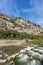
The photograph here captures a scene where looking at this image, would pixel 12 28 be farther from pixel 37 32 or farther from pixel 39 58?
pixel 39 58

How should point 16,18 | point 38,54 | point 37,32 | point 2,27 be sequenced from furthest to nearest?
point 16,18 → point 37,32 → point 2,27 → point 38,54

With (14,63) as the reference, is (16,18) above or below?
above

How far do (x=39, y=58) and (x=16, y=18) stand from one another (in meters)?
137

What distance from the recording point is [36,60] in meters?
28.4

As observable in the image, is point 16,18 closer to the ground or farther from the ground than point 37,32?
farther from the ground

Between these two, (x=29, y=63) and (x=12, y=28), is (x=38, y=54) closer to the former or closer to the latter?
(x=29, y=63)

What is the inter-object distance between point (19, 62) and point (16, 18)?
13789cm

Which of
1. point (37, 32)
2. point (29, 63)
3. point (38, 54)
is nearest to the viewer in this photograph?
point (29, 63)

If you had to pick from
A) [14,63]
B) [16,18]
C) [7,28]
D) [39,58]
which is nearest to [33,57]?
[39,58]

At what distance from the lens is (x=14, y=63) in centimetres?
2848

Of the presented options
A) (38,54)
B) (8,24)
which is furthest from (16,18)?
(38,54)

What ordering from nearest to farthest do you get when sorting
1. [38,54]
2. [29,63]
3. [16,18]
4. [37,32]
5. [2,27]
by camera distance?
1. [29,63]
2. [38,54]
3. [2,27]
4. [37,32]
5. [16,18]

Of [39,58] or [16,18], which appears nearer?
[39,58]

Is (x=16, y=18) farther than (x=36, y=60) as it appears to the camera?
Yes
